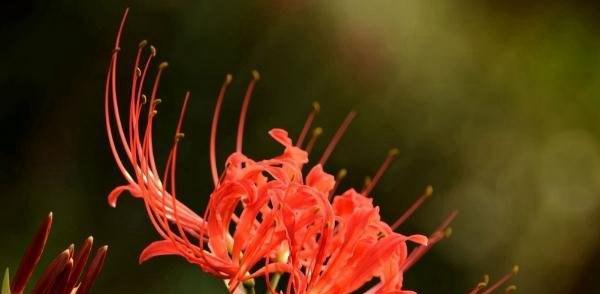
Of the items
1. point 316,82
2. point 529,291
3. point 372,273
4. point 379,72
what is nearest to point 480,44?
point 379,72

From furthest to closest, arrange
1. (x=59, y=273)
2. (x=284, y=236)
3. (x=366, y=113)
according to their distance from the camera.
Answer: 1. (x=366, y=113)
2. (x=284, y=236)
3. (x=59, y=273)

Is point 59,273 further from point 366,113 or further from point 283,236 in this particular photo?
point 366,113

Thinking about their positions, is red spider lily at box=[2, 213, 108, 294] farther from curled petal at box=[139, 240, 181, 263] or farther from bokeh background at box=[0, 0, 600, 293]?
bokeh background at box=[0, 0, 600, 293]

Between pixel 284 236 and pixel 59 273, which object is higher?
pixel 284 236

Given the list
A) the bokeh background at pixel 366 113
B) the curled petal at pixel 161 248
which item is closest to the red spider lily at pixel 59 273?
the curled petal at pixel 161 248

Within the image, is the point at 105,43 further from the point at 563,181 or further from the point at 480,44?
the point at 563,181

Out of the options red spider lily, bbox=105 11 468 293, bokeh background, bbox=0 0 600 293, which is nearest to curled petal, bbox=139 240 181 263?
red spider lily, bbox=105 11 468 293

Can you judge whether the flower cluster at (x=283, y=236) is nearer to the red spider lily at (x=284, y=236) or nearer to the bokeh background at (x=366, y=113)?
the red spider lily at (x=284, y=236)

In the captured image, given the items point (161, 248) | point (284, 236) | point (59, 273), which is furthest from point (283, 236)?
point (59, 273)
